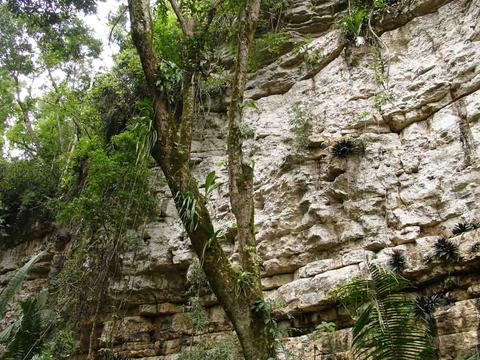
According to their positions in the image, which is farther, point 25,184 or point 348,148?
point 25,184

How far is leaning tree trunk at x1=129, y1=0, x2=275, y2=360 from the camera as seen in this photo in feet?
11.7

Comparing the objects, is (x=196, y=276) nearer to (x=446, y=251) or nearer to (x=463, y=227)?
(x=446, y=251)

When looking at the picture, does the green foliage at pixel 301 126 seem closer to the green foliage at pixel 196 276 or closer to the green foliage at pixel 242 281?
the green foliage at pixel 196 276

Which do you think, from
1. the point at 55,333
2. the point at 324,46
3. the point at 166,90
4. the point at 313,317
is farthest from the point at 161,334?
the point at 324,46

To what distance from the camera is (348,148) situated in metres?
6.39

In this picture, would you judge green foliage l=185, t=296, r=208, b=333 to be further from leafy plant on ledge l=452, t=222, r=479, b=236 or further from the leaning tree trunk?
leafy plant on ledge l=452, t=222, r=479, b=236

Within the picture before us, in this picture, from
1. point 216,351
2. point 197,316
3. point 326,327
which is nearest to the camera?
point 326,327

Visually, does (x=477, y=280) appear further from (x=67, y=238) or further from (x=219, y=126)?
(x=67, y=238)

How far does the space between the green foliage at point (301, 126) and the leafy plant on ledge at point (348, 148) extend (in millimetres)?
551

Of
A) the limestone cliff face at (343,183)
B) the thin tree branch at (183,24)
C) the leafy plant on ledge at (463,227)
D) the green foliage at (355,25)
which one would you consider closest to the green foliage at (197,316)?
the limestone cliff face at (343,183)

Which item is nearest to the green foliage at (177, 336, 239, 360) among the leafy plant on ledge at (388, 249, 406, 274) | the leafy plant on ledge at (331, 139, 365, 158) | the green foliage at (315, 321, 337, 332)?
the green foliage at (315, 321, 337, 332)

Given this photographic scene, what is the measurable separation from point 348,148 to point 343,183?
1.73 ft

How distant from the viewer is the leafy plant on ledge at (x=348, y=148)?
20.9 feet

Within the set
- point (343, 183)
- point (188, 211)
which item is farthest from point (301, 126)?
point (188, 211)
